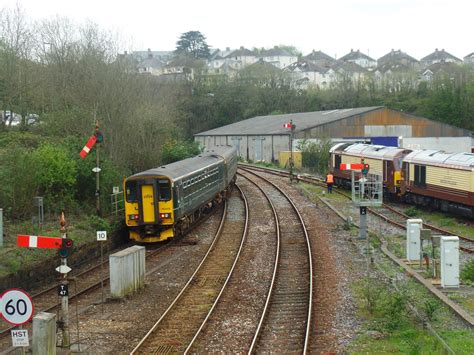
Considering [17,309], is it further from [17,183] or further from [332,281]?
[17,183]

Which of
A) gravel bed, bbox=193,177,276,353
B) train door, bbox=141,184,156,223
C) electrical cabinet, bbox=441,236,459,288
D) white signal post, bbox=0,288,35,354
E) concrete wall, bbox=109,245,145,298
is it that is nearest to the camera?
white signal post, bbox=0,288,35,354

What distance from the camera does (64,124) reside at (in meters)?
27.7

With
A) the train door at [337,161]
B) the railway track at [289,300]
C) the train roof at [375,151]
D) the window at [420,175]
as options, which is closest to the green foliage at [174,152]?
the train door at [337,161]

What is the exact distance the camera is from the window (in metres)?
28.1

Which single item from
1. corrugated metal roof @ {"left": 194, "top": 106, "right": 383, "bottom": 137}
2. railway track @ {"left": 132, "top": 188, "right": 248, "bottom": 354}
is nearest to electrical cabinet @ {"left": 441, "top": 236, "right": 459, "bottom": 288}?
railway track @ {"left": 132, "top": 188, "right": 248, "bottom": 354}

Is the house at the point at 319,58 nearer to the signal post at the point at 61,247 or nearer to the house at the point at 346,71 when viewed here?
the house at the point at 346,71

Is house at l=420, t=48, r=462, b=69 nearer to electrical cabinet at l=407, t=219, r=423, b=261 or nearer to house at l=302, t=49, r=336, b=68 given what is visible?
house at l=302, t=49, r=336, b=68

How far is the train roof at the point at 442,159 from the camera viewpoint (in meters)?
24.8

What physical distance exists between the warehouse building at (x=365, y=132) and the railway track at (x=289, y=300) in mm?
30871

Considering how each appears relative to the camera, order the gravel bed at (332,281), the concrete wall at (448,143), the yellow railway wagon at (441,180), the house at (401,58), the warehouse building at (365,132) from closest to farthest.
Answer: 1. the gravel bed at (332,281)
2. the yellow railway wagon at (441,180)
3. the warehouse building at (365,132)
4. the concrete wall at (448,143)
5. the house at (401,58)

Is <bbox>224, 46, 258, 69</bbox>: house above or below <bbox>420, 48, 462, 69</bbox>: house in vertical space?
above

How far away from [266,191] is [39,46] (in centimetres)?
1622

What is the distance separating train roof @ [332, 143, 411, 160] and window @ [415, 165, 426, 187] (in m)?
2.40

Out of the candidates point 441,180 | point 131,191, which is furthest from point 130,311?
point 441,180
